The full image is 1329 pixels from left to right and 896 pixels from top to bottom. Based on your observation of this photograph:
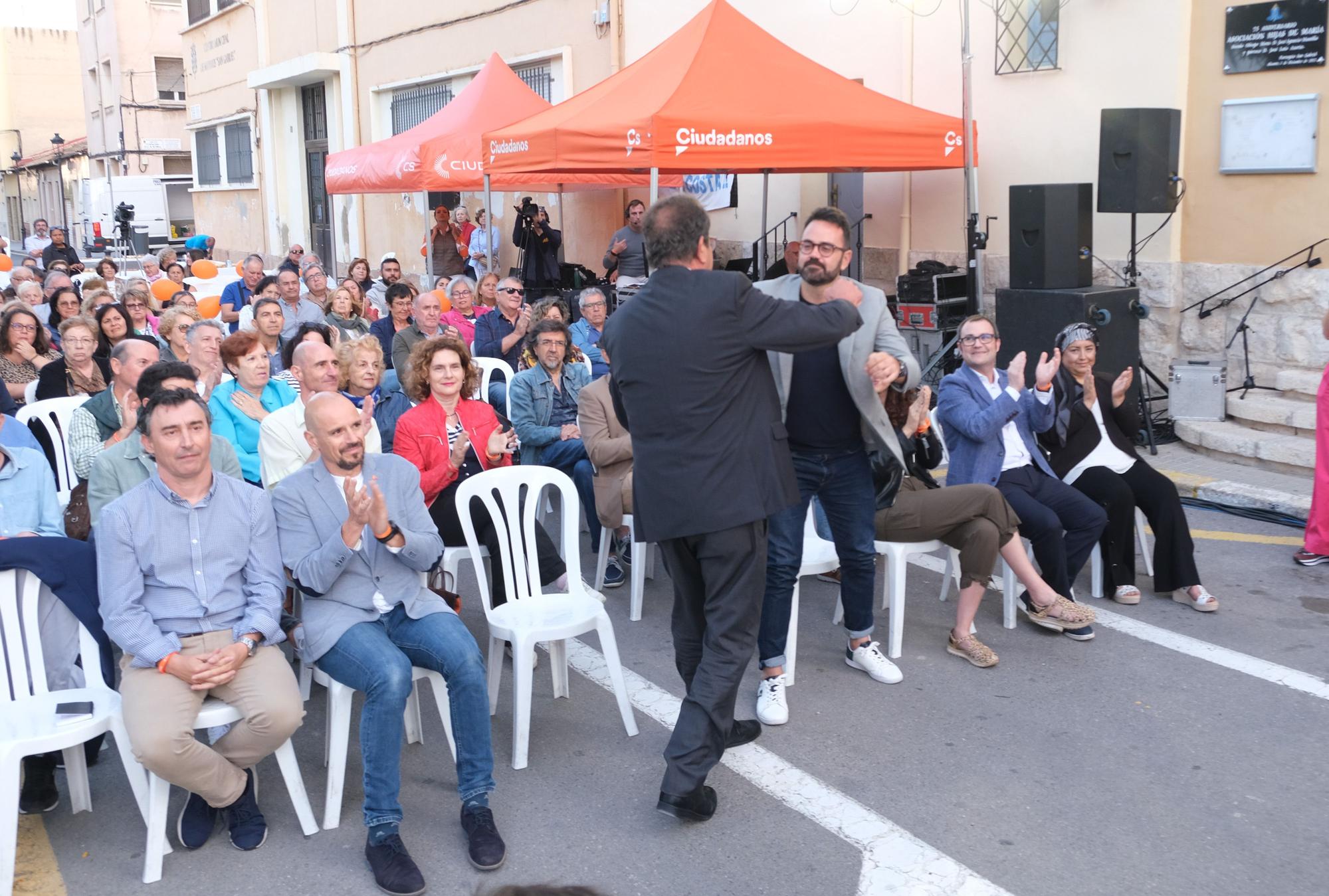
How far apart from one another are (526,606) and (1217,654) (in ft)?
9.24

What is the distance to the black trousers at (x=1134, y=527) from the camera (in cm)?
537

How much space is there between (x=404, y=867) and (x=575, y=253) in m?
13.2

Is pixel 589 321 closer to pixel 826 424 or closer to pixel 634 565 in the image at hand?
pixel 634 565

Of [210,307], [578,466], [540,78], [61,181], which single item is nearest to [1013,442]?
[578,466]

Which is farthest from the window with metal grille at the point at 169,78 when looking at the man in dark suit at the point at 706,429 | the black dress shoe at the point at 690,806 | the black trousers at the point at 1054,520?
the black dress shoe at the point at 690,806

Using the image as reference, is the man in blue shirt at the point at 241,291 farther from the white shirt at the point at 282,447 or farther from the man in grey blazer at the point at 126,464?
the man in grey blazer at the point at 126,464

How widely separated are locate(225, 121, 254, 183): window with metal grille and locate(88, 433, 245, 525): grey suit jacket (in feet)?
78.0

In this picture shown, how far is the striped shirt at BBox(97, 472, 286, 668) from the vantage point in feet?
11.5

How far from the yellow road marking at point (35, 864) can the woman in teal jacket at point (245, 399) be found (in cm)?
199

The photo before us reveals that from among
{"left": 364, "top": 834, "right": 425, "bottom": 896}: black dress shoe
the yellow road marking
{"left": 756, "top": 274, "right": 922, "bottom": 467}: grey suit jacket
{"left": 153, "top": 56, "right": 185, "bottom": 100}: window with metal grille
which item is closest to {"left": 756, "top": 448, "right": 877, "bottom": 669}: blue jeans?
{"left": 756, "top": 274, "right": 922, "bottom": 467}: grey suit jacket

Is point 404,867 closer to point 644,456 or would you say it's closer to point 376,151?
point 644,456

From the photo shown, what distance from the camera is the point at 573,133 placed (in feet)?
26.9

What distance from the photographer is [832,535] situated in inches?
178

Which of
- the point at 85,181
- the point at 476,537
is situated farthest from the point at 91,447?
the point at 85,181
